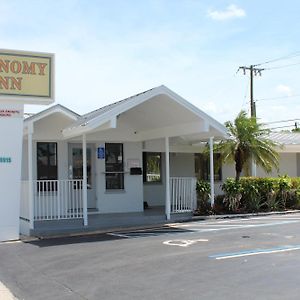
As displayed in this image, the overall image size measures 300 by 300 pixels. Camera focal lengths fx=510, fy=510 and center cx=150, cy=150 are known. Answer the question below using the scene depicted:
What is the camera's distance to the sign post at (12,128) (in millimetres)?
12648

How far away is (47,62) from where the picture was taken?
1325cm

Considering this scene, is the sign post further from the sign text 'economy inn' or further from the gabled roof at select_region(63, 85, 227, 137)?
the gabled roof at select_region(63, 85, 227, 137)

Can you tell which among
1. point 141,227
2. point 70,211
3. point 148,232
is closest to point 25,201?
point 70,211

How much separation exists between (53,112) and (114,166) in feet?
11.2

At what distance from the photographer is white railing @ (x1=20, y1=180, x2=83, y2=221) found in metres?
14.8

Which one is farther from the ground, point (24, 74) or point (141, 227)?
point (24, 74)

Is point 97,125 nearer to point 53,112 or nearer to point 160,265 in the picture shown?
point 53,112

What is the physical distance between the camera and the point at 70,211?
15.7 meters

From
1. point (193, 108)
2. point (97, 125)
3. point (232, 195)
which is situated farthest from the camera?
point (232, 195)

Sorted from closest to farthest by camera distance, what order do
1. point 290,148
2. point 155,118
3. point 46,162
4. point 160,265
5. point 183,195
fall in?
point 160,265 < point 155,118 < point 46,162 < point 183,195 < point 290,148

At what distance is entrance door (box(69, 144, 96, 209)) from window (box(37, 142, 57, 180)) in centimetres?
57

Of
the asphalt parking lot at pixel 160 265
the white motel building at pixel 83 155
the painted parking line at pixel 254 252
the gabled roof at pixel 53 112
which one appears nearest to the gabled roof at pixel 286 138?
the white motel building at pixel 83 155

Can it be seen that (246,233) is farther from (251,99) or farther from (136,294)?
(251,99)

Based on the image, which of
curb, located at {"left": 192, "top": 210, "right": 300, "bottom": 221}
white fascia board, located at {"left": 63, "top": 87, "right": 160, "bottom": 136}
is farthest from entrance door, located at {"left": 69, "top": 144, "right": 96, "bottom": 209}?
curb, located at {"left": 192, "top": 210, "right": 300, "bottom": 221}
